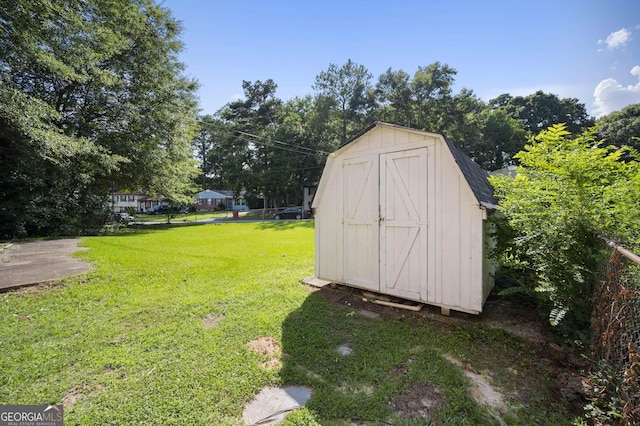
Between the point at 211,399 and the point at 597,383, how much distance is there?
2.93 metres

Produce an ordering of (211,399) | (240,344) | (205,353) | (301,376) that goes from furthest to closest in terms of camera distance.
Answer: (240,344), (205,353), (301,376), (211,399)

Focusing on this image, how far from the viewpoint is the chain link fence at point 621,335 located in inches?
64.0

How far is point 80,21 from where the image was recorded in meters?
10.3

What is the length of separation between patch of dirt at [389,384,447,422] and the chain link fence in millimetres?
1070

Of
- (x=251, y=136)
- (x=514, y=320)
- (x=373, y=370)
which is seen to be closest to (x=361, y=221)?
(x=373, y=370)

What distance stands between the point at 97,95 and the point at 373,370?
18036 mm

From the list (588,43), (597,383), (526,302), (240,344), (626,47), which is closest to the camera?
(597,383)

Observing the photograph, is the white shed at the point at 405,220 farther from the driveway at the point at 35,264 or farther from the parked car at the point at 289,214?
the parked car at the point at 289,214

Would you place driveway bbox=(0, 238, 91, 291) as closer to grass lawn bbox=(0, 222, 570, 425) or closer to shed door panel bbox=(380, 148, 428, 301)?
grass lawn bbox=(0, 222, 570, 425)

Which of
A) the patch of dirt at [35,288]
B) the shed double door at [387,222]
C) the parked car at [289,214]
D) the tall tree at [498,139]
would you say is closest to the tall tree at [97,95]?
the patch of dirt at [35,288]

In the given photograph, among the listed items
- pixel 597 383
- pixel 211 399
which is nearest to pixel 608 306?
pixel 597 383

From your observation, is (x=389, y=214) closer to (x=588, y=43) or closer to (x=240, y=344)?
(x=240, y=344)

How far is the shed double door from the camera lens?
12.9 ft

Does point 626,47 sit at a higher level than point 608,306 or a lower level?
higher
